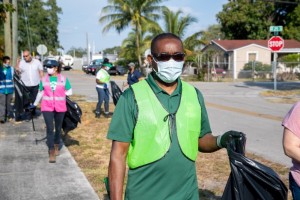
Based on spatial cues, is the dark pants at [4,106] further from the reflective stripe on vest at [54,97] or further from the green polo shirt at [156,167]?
the green polo shirt at [156,167]

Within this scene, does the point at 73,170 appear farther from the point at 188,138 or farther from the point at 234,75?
the point at 234,75

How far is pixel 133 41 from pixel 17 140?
3331 cm

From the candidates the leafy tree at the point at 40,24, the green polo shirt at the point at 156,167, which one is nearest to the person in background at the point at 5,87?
the green polo shirt at the point at 156,167

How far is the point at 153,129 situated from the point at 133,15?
118 feet

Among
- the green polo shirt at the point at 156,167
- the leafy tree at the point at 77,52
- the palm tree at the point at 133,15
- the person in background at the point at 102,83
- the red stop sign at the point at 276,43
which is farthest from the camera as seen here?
the leafy tree at the point at 77,52

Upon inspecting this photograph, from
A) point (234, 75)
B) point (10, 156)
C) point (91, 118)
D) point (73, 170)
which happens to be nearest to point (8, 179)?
point (73, 170)

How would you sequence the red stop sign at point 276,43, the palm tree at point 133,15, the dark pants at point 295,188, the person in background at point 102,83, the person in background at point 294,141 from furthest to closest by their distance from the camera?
the palm tree at point 133,15 → the red stop sign at point 276,43 → the person in background at point 102,83 → the dark pants at point 295,188 → the person in background at point 294,141

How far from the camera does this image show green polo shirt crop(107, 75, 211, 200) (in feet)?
8.05

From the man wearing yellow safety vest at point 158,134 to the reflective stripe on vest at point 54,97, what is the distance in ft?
15.6

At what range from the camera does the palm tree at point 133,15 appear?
37312 millimetres

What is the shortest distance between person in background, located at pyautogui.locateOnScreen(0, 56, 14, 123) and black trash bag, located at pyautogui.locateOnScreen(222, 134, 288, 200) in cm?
952

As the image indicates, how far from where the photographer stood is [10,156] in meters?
7.58

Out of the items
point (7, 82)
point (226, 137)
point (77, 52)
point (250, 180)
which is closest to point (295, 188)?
point (250, 180)

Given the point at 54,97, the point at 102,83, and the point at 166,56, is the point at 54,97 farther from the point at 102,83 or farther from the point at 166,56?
the point at 102,83
